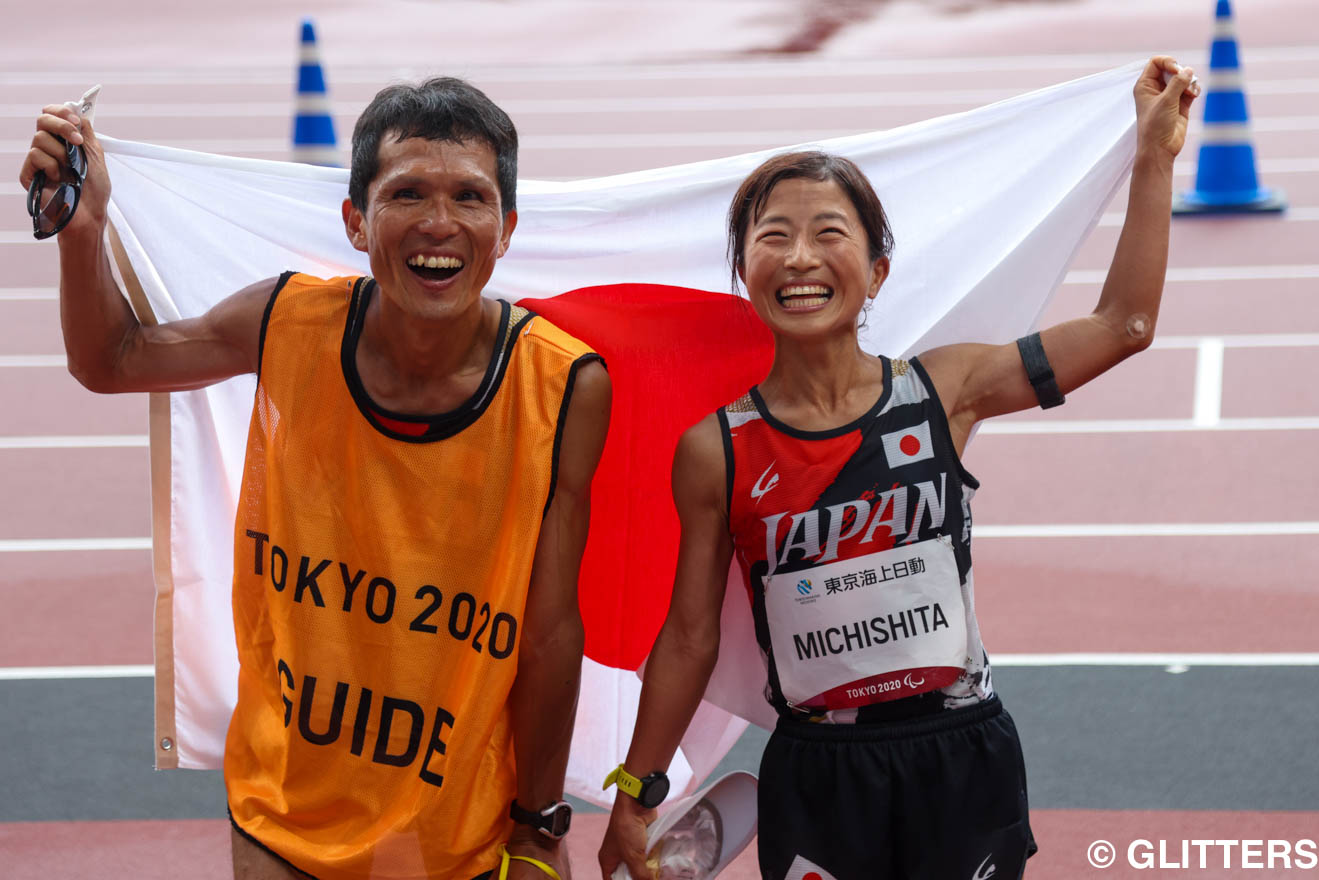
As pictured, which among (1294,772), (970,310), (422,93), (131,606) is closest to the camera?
(422,93)

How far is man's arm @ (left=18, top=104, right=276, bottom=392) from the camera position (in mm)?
2734

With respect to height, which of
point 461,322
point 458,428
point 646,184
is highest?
point 646,184

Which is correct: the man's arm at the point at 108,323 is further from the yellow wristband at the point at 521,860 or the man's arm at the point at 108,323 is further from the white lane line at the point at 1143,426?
the white lane line at the point at 1143,426

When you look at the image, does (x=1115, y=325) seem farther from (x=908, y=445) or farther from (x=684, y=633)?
(x=684, y=633)

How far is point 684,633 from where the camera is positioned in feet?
9.09

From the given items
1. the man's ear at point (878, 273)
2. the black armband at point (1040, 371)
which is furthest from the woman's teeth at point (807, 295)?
the black armband at point (1040, 371)

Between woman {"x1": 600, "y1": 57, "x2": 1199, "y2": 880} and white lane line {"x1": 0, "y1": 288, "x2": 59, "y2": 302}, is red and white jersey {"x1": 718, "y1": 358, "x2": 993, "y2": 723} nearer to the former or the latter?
woman {"x1": 600, "y1": 57, "x2": 1199, "y2": 880}

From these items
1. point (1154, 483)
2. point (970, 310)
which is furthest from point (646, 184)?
point (1154, 483)

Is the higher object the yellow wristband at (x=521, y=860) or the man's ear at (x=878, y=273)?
the man's ear at (x=878, y=273)

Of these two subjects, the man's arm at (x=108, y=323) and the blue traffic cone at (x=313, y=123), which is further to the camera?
the blue traffic cone at (x=313, y=123)

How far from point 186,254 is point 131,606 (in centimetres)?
289

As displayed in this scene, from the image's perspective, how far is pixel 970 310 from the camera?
3.18 metres

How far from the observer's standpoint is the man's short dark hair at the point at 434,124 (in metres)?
2.60

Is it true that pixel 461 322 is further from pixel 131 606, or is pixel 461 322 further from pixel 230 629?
pixel 131 606
